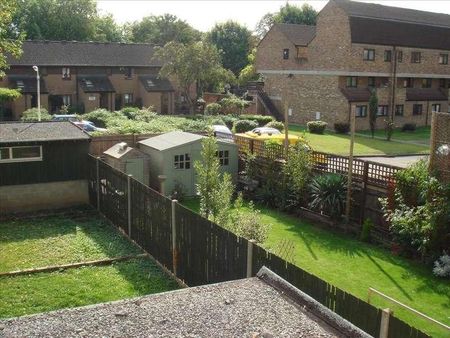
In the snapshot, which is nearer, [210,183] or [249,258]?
[249,258]

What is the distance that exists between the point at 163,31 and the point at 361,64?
5073cm

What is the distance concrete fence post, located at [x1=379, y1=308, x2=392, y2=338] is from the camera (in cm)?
652

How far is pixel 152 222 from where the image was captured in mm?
13344

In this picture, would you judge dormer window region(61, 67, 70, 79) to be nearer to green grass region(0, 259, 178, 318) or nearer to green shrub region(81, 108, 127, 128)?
green shrub region(81, 108, 127, 128)

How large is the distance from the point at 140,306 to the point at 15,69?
46741mm

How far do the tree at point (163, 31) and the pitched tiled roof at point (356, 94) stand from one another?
4097 cm

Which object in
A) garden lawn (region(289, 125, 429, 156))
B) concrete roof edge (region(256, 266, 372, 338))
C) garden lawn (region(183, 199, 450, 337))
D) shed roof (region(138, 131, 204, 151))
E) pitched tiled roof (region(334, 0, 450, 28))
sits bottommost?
garden lawn (region(183, 199, 450, 337))

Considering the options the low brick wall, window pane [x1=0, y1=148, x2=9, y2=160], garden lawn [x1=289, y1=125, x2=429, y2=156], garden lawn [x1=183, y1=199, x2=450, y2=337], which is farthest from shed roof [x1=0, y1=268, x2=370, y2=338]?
garden lawn [x1=289, y1=125, x2=429, y2=156]

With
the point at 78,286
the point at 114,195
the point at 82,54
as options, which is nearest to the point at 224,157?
the point at 114,195

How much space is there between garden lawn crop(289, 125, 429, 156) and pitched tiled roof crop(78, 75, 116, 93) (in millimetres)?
22359

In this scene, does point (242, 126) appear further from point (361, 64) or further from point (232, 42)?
point (232, 42)

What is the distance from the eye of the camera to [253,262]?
9.07m

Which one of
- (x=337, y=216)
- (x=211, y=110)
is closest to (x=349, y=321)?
(x=337, y=216)

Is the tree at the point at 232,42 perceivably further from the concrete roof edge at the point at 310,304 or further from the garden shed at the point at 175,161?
the concrete roof edge at the point at 310,304
